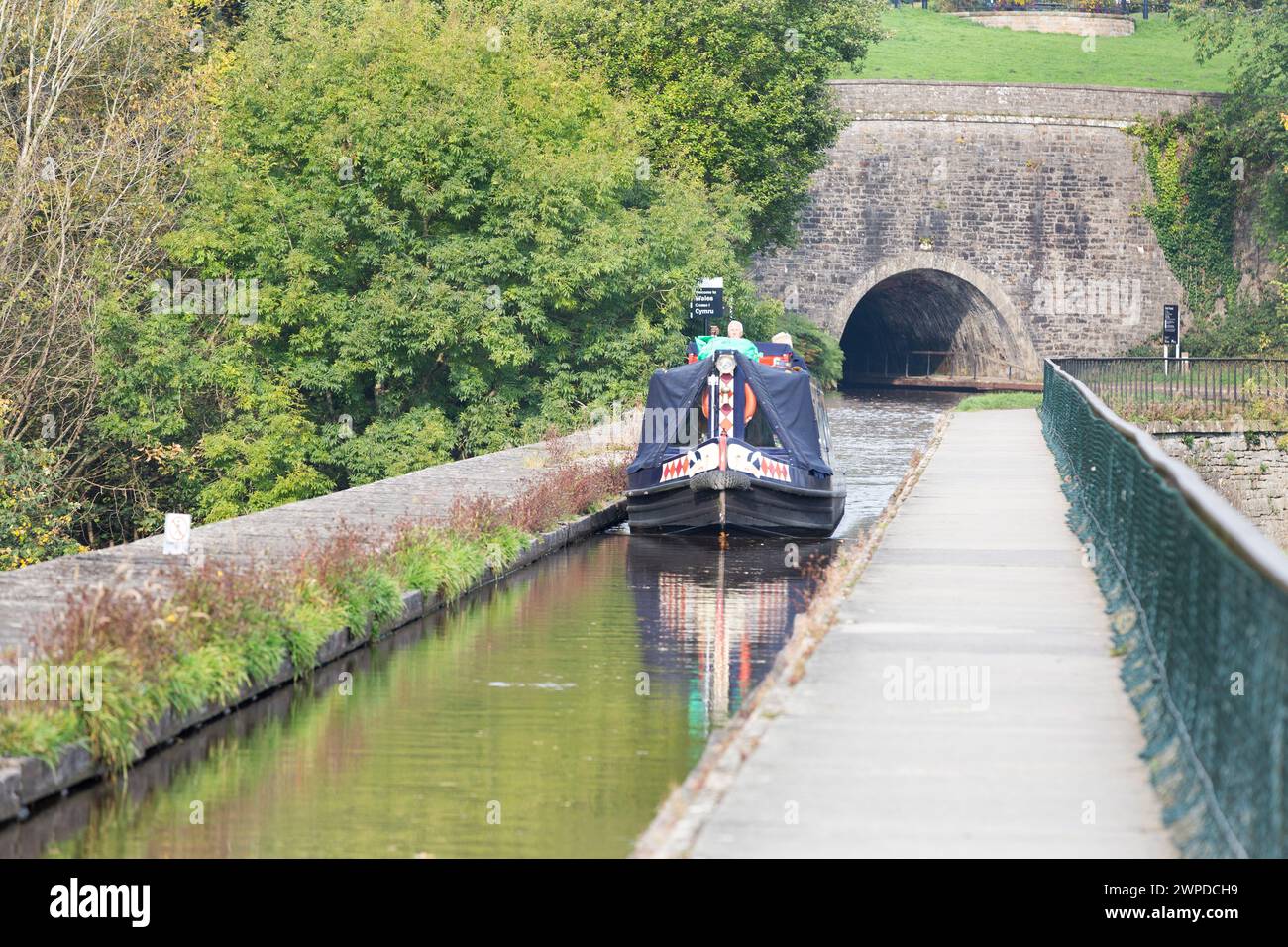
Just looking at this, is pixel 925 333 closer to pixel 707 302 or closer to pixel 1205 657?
pixel 707 302

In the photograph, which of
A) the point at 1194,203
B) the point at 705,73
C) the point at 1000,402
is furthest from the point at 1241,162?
the point at 705,73

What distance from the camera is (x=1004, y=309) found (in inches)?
2063

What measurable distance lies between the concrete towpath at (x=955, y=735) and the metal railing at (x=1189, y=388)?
65.1 ft

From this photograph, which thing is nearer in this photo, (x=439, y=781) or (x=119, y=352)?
(x=439, y=781)

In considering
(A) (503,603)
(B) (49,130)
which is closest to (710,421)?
(A) (503,603)

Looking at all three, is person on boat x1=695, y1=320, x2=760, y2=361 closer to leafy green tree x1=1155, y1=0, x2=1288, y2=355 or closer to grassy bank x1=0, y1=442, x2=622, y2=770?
grassy bank x1=0, y1=442, x2=622, y2=770

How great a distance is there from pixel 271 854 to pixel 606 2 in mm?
32430

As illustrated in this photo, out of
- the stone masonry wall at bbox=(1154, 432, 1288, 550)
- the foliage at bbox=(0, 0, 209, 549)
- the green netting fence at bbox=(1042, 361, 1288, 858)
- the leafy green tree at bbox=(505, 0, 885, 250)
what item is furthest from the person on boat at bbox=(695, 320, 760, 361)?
the leafy green tree at bbox=(505, 0, 885, 250)

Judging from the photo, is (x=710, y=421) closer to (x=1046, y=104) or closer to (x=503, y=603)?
(x=503, y=603)

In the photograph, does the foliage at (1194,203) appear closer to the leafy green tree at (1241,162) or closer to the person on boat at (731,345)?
the leafy green tree at (1241,162)

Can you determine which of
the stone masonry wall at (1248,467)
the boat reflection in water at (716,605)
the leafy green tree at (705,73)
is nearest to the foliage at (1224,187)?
the stone masonry wall at (1248,467)

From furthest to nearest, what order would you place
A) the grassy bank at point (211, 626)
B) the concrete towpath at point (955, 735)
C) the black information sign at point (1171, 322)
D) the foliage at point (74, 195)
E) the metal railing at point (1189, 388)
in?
the black information sign at point (1171, 322)
the metal railing at point (1189, 388)
the foliage at point (74, 195)
the grassy bank at point (211, 626)
the concrete towpath at point (955, 735)

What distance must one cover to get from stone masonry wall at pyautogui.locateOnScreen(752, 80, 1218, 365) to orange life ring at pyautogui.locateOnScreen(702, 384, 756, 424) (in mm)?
31296

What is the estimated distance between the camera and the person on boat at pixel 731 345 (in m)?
21.5
